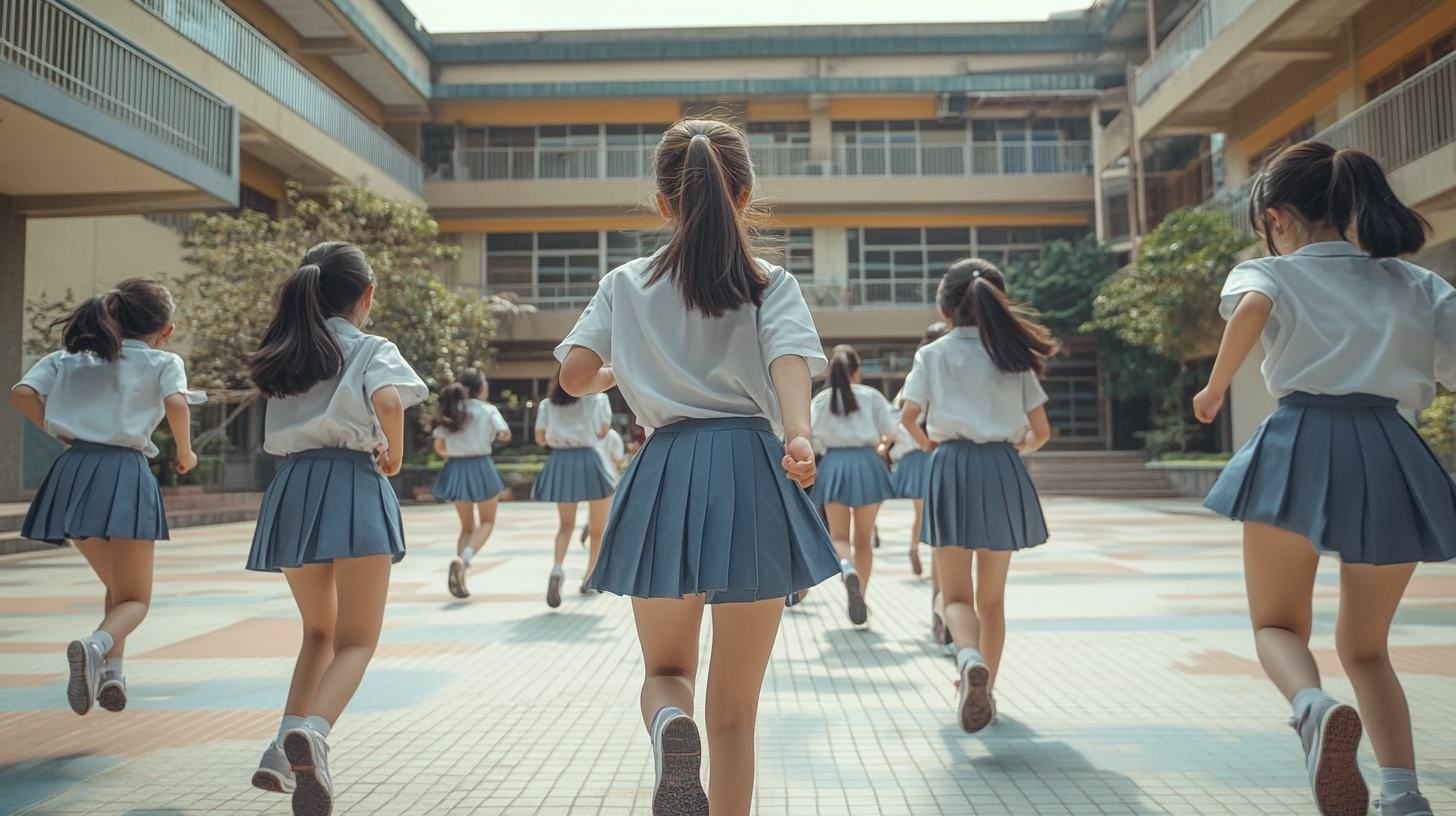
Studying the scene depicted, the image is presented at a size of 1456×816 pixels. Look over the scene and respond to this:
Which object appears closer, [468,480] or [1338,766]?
[1338,766]

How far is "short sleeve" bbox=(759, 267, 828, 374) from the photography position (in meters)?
2.31

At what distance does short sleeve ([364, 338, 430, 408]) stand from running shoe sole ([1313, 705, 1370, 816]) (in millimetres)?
2559

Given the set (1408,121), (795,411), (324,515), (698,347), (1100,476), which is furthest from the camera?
(1100,476)

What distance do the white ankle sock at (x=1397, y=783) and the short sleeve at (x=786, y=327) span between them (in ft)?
5.93

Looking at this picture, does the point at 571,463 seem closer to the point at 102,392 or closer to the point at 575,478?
the point at 575,478

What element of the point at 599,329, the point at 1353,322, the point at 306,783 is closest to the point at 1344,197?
the point at 1353,322

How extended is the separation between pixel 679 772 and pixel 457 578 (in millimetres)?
5791

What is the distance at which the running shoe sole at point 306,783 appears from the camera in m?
2.75

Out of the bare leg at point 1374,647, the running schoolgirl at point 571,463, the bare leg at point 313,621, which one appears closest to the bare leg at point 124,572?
the bare leg at point 313,621

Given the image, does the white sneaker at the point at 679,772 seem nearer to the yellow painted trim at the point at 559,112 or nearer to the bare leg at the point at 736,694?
the bare leg at the point at 736,694

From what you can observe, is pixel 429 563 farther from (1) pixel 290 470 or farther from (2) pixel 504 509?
(2) pixel 504 509

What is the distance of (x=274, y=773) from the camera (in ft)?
9.41

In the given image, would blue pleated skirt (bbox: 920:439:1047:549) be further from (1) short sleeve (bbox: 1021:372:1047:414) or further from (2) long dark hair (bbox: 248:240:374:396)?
(2) long dark hair (bbox: 248:240:374:396)

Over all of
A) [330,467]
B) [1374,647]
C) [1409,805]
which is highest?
[330,467]
